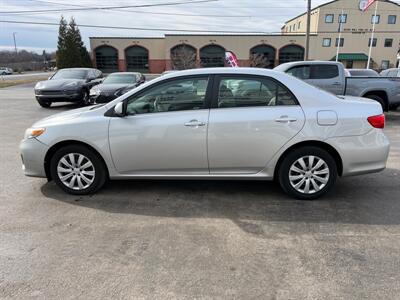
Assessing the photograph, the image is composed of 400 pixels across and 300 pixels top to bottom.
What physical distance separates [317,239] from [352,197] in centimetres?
138

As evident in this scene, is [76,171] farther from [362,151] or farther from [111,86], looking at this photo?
[111,86]

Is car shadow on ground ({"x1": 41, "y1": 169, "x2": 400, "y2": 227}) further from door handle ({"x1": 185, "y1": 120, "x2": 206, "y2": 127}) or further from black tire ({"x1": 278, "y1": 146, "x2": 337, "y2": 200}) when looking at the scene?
door handle ({"x1": 185, "y1": 120, "x2": 206, "y2": 127})

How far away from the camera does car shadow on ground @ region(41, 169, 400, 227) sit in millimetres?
3908

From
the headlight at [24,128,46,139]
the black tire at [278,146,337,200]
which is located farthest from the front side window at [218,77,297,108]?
the headlight at [24,128,46,139]

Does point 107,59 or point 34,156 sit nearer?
point 34,156

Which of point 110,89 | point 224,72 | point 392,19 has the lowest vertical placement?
point 110,89

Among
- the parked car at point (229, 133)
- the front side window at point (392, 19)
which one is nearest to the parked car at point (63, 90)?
the parked car at point (229, 133)

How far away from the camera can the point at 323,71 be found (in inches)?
410

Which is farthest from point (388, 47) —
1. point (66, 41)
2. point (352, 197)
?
point (352, 197)

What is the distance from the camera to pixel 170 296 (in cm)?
257

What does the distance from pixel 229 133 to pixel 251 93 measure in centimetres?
60

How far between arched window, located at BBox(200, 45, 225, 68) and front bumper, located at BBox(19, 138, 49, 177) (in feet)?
179

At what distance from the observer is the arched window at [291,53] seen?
186ft

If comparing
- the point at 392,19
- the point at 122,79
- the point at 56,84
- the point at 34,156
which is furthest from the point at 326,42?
the point at 34,156
